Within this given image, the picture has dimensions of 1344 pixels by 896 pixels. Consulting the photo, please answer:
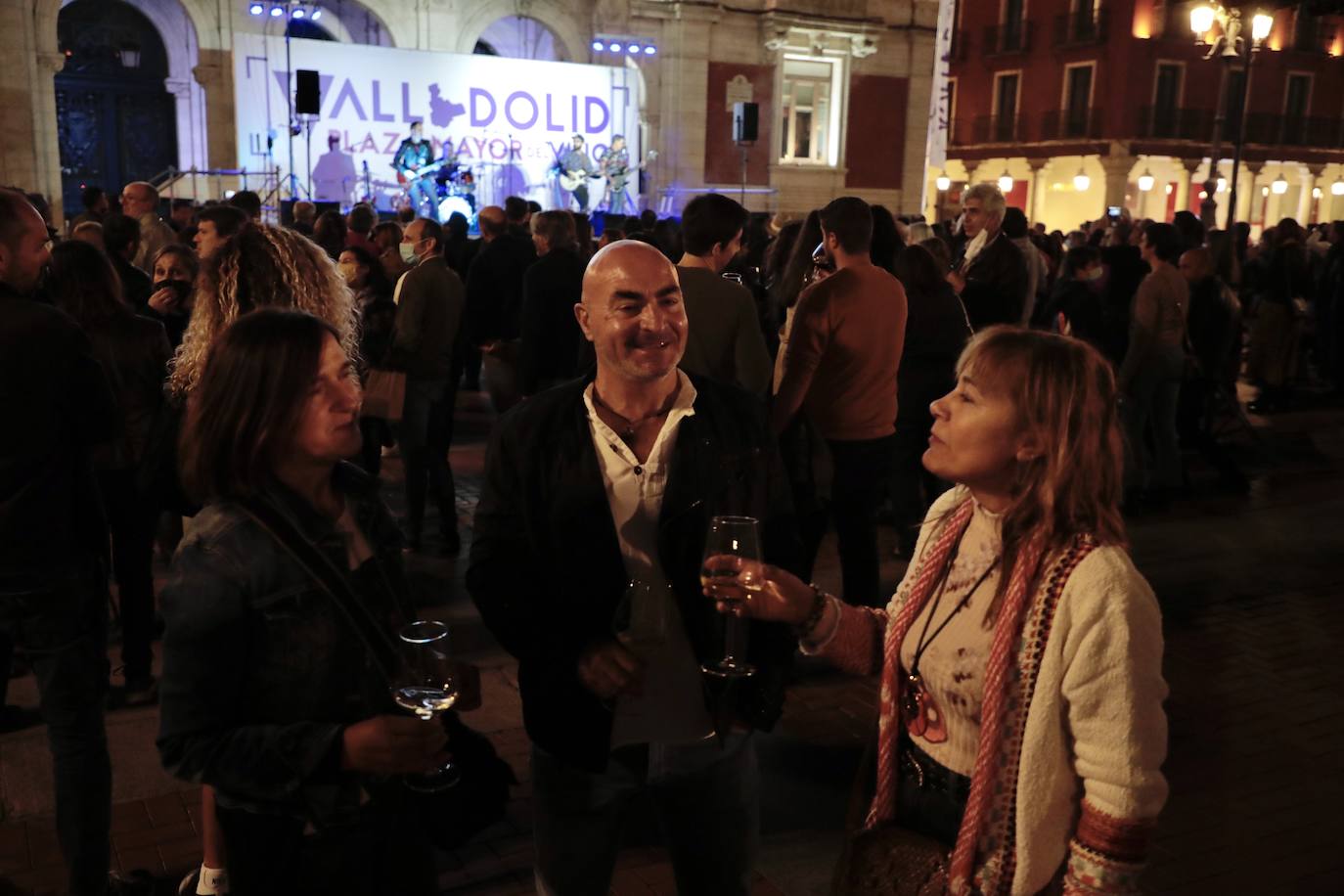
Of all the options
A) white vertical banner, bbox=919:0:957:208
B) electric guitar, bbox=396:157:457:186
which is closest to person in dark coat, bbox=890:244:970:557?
electric guitar, bbox=396:157:457:186

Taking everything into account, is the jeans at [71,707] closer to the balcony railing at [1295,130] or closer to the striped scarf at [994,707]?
the striped scarf at [994,707]

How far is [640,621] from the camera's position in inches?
81.7

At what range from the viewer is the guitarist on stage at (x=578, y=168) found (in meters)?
23.0

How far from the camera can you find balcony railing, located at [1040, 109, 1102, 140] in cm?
3697

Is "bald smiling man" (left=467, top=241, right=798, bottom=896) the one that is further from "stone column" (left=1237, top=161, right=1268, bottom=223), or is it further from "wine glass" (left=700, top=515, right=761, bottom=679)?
"stone column" (left=1237, top=161, right=1268, bottom=223)

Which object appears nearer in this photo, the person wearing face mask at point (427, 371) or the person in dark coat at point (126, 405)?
the person in dark coat at point (126, 405)

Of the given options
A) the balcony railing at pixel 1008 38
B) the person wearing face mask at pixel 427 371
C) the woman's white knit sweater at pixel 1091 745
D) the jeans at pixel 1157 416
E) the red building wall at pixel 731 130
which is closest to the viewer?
the woman's white knit sweater at pixel 1091 745

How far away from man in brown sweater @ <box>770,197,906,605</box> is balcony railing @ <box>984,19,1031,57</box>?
127 ft

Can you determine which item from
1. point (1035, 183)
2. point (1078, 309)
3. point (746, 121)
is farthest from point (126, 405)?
point (1035, 183)

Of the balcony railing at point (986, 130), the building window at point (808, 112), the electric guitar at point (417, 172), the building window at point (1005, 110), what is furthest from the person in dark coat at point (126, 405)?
the building window at point (1005, 110)

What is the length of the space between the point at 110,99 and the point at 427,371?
20.2m

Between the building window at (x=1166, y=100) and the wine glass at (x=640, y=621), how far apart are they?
39.4 m

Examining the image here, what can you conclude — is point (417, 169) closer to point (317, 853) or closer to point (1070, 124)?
point (317, 853)

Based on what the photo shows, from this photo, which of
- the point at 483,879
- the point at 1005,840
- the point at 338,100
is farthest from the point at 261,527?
the point at 338,100
